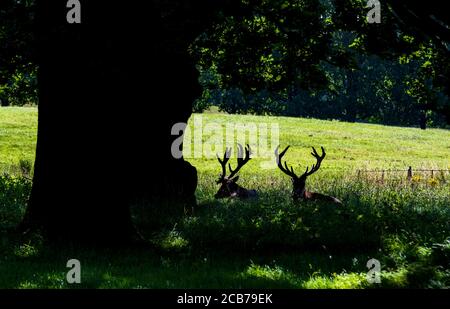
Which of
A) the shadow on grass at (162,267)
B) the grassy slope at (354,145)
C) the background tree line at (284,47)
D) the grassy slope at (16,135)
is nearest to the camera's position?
the shadow on grass at (162,267)

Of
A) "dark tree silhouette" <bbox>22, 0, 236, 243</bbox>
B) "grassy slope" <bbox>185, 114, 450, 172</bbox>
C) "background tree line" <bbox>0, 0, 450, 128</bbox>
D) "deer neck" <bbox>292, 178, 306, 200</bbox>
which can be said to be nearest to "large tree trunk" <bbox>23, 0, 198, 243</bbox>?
"dark tree silhouette" <bbox>22, 0, 236, 243</bbox>

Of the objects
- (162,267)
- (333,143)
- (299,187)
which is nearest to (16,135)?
(333,143)

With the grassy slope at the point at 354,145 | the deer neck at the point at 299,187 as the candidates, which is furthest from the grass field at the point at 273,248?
the grassy slope at the point at 354,145

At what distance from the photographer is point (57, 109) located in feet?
33.0

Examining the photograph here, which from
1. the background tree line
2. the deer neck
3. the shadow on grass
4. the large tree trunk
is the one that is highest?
the background tree line

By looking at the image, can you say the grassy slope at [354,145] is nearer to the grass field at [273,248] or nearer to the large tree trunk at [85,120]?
the grass field at [273,248]

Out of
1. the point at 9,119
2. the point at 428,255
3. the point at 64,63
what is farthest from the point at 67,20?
the point at 9,119

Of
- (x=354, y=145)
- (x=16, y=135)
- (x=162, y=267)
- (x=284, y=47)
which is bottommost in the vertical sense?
(x=162, y=267)

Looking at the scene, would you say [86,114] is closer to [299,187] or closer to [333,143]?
[299,187]

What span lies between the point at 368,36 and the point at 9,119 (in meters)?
34.1

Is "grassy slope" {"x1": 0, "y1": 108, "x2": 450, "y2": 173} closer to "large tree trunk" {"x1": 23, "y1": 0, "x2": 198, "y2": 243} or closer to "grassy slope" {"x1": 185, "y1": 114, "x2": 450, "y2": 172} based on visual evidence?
"grassy slope" {"x1": 185, "y1": 114, "x2": 450, "y2": 172}

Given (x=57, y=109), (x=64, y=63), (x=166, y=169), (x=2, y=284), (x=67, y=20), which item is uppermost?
(x=67, y=20)

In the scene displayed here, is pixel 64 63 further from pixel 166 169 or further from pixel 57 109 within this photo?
pixel 166 169
